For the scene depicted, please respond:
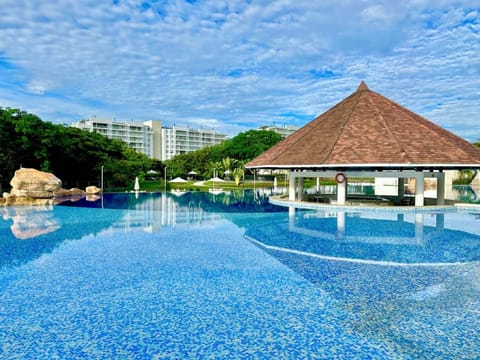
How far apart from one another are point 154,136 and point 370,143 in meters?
86.4

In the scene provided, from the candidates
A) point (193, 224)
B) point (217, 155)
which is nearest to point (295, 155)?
point (193, 224)

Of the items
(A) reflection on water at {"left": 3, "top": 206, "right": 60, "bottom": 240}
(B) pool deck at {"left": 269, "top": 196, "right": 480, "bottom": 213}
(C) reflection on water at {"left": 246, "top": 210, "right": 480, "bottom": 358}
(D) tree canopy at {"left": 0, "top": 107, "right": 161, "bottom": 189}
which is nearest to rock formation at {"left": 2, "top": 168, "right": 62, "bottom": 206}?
(A) reflection on water at {"left": 3, "top": 206, "right": 60, "bottom": 240}

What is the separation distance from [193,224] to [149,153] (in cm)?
8556

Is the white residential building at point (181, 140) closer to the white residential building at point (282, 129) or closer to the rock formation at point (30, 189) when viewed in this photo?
the white residential building at point (282, 129)

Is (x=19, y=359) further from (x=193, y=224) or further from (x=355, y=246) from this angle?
(x=193, y=224)

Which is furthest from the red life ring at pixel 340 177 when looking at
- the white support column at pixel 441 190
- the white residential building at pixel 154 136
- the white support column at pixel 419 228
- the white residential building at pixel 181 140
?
the white residential building at pixel 181 140

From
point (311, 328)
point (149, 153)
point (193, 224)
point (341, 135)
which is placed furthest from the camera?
point (149, 153)

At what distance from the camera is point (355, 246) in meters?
11.7

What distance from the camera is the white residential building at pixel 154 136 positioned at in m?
90.1

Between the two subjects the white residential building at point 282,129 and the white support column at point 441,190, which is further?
the white residential building at point 282,129

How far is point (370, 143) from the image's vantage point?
2039 centimetres

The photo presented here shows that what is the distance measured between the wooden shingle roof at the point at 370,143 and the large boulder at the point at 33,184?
44.1 ft

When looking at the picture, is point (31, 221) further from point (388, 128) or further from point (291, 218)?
point (388, 128)

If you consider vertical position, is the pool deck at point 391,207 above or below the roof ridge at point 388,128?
below
